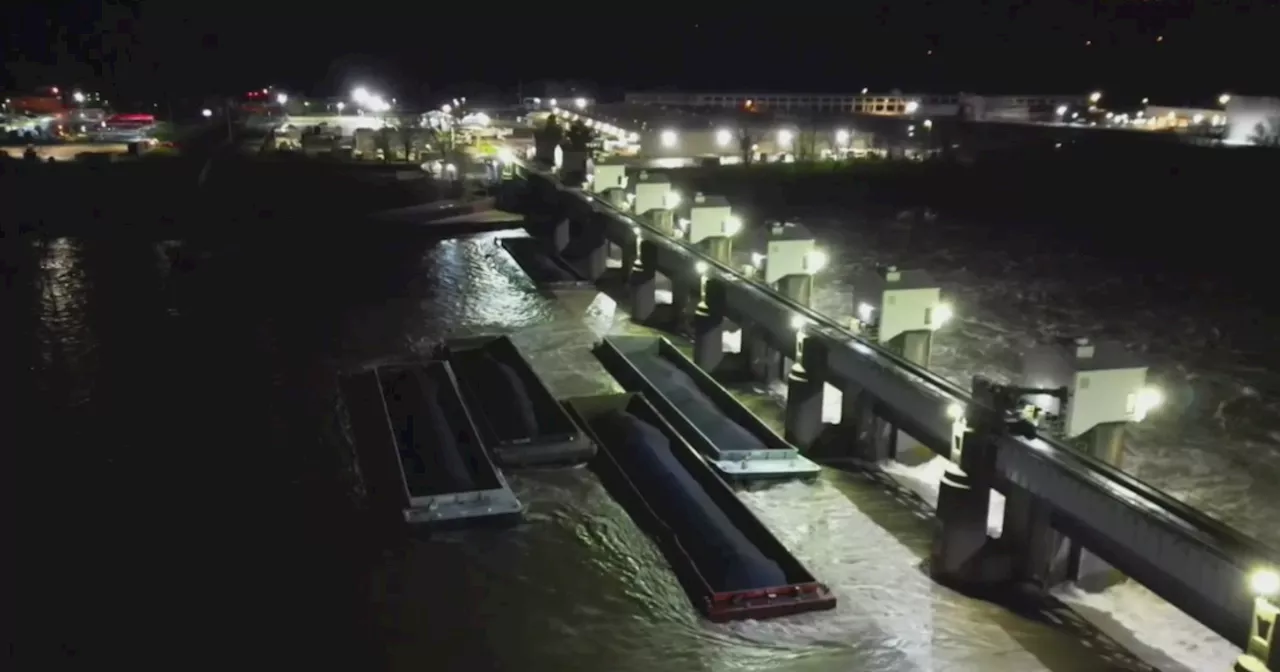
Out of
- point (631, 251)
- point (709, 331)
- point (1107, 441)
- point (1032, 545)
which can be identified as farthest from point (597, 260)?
point (1032, 545)

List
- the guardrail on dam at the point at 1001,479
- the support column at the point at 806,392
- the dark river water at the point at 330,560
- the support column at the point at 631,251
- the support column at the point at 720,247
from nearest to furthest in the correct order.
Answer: the guardrail on dam at the point at 1001,479 < the dark river water at the point at 330,560 < the support column at the point at 806,392 < the support column at the point at 720,247 < the support column at the point at 631,251

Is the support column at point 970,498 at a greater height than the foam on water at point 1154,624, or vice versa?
the support column at point 970,498

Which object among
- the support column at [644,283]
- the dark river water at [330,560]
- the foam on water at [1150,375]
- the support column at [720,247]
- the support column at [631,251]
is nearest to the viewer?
the dark river water at [330,560]

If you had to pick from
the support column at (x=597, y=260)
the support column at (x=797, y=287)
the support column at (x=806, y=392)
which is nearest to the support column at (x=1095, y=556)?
the support column at (x=806, y=392)

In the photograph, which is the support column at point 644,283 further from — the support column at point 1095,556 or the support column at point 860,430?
the support column at point 1095,556

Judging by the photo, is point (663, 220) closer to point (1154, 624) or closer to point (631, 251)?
point (631, 251)

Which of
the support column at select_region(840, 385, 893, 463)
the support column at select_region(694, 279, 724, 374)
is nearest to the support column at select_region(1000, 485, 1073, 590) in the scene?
the support column at select_region(840, 385, 893, 463)
